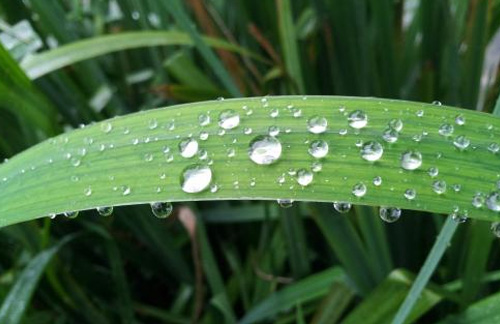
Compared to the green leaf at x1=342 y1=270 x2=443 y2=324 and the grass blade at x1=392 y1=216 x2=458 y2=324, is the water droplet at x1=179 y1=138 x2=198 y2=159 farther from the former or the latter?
the green leaf at x1=342 y1=270 x2=443 y2=324

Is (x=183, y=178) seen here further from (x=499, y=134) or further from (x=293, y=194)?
(x=499, y=134)

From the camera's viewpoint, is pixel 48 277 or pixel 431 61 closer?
pixel 48 277

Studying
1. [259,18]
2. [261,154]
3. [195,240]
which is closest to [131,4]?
[259,18]

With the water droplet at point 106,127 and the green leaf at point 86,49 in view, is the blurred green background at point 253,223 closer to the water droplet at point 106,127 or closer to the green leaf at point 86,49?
the green leaf at point 86,49

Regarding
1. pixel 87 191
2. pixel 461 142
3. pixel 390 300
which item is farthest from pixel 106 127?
pixel 390 300

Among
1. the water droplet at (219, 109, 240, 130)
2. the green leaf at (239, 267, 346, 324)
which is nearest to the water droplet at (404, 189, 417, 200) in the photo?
the water droplet at (219, 109, 240, 130)

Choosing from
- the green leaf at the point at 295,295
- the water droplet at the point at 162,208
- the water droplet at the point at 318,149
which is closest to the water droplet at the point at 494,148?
the water droplet at the point at 318,149
